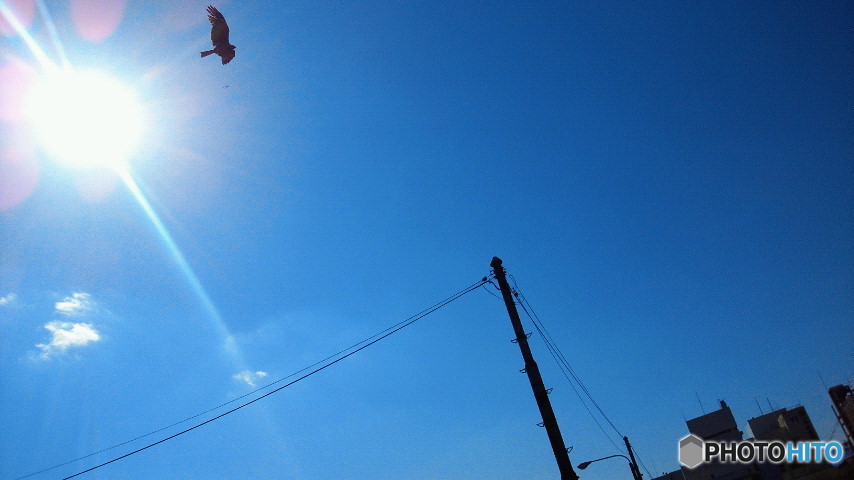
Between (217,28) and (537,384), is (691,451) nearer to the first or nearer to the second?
(537,384)

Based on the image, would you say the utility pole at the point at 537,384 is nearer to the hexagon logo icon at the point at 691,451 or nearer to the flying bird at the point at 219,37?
the flying bird at the point at 219,37

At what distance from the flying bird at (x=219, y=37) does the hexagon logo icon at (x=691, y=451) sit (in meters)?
41.0

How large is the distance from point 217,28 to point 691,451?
4382 cm

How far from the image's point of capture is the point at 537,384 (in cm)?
1683

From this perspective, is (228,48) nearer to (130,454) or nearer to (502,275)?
(502,275)

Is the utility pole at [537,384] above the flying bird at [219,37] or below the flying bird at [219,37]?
below

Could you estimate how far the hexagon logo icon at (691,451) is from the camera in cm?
3684

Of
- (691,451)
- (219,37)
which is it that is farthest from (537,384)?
(691,451)

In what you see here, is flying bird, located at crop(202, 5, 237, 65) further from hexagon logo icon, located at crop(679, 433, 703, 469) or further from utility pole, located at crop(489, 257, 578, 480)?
hexagon logo icon, located at crop(679, 433, 703, 469)

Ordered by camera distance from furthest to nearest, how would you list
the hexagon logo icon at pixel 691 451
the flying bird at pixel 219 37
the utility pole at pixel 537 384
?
the hexagon logo icon at pixel 691 451 < the utility pole at pixel 537 384 < the flying bird at pixel 219 37

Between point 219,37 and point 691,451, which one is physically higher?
point 219,37

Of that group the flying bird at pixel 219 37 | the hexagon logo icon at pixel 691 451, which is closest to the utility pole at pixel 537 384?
the flying bird at pixel 219 37

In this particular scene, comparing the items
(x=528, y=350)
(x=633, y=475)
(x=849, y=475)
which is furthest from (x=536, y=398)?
(x=633, y=475)

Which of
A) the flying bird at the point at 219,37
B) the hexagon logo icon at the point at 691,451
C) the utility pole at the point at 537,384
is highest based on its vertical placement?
the flying bird at the point at 219,37
